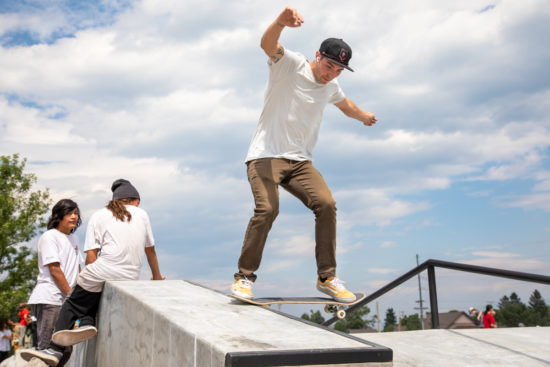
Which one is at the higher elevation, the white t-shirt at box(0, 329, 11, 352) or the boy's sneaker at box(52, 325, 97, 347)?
the boy's sneaker at box(52, 325, 97, 347)

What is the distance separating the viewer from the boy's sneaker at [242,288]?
3567 millimetres

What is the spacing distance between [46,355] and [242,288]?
1.97 m

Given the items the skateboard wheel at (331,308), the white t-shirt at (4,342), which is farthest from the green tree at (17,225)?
the skateboard wheel at (331,308)

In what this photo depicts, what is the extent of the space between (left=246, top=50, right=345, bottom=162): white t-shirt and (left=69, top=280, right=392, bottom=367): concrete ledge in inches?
53.3

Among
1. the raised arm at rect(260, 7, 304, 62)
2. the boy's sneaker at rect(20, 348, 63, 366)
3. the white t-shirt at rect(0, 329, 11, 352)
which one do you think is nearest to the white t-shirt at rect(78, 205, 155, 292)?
the boy's sneaker at rect(20, 348, 63, 366)

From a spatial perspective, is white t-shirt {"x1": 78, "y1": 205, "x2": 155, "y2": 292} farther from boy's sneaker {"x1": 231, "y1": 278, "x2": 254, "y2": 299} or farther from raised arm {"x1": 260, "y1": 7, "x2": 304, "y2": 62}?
raised arm {"x1": 260, "y1": 7, "x2": 304, "y2": 62}

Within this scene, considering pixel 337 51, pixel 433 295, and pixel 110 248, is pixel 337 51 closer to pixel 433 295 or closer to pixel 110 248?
pixel 110 248

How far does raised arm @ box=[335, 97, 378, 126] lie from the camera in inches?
186

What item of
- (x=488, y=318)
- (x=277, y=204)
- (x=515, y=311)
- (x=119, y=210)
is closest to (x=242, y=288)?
(x=277, y=204)

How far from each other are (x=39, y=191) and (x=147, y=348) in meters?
28.0

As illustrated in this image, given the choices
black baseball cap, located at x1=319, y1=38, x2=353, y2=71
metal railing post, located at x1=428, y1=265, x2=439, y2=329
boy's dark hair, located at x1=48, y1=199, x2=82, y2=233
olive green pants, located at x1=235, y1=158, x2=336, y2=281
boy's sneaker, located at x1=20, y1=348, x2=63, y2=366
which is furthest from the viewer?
metal railing post, located at x1=428, y1=265, x2=439, y2=329

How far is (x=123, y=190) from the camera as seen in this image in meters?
4.72

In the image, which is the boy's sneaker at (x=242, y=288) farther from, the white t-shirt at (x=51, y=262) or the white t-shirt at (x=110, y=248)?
the white t-shirt at (x=51, y=262)

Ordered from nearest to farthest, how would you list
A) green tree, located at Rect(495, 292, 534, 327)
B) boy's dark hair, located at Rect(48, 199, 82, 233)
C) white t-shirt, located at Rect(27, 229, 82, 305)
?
white t-shirt, located at Rect(27, 229, 82, 305), boy's dark hair, located at Rect(48, 199, 82, 233), green tree, located at Rect(495, 292, 534, 327)
